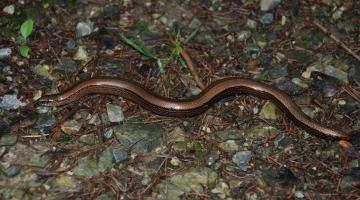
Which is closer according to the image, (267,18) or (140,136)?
(140,136)

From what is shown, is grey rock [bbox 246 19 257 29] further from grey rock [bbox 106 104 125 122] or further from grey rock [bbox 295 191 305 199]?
grey rock [bbox 295 191 305 199]

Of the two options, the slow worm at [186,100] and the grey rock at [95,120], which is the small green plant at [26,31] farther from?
the grey rock at [95,120]

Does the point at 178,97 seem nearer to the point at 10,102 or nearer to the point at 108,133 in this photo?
the point at 108,133

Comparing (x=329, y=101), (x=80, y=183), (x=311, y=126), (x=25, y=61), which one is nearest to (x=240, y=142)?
(x=311, y=126)

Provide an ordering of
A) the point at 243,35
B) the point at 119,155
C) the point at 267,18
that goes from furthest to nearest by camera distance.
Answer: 1. the point at 267,18
2. the point at 243,35
3. the point at 119,155

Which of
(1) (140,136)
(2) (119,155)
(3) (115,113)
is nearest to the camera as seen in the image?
(2) (119,155)

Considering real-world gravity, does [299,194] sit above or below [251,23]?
below

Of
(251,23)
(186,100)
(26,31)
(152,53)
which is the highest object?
(251,23)

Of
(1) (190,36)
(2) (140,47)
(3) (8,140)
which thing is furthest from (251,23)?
(3) (8,140)

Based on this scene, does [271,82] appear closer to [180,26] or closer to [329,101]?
[329,101]
